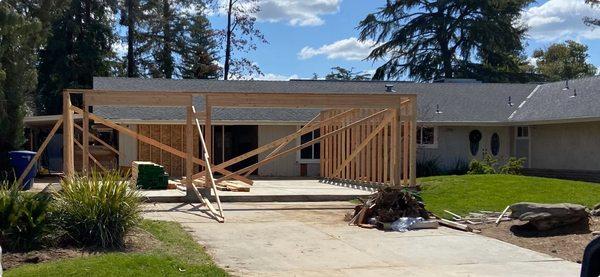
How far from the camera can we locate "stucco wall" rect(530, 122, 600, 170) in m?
26.5

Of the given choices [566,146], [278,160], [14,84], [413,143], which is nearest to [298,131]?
[413,143]

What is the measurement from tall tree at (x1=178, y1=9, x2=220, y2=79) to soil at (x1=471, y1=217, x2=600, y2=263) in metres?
36.9

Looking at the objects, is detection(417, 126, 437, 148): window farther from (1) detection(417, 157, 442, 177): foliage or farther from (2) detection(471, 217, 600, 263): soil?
(2) detection(471, 217, 600, 263): soil

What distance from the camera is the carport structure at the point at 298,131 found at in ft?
61.5

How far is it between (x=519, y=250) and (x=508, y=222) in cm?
295

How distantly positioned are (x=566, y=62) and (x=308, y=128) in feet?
158

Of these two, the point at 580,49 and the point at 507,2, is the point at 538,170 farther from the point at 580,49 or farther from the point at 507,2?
the point at 580,49

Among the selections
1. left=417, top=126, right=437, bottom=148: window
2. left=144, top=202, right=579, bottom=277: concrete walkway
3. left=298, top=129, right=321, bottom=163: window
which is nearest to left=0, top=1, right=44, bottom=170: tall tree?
left=144, top=202, right=579, bottom=277: concrete walkway

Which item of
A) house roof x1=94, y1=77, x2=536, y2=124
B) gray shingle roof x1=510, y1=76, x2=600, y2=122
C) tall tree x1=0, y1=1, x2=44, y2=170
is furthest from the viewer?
house roof x1=94, y1=77, x2=536, y2=124

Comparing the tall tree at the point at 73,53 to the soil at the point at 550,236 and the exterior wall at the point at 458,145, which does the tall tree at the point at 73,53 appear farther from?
the soil at the point at 550,236

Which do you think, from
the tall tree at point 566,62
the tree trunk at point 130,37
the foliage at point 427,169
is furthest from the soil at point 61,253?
the tall tree at point 566,62

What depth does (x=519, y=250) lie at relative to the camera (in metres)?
12.1

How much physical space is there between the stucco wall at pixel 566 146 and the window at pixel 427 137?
3.91 m

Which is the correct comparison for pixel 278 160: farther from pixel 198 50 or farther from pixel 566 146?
pixel 198 50
